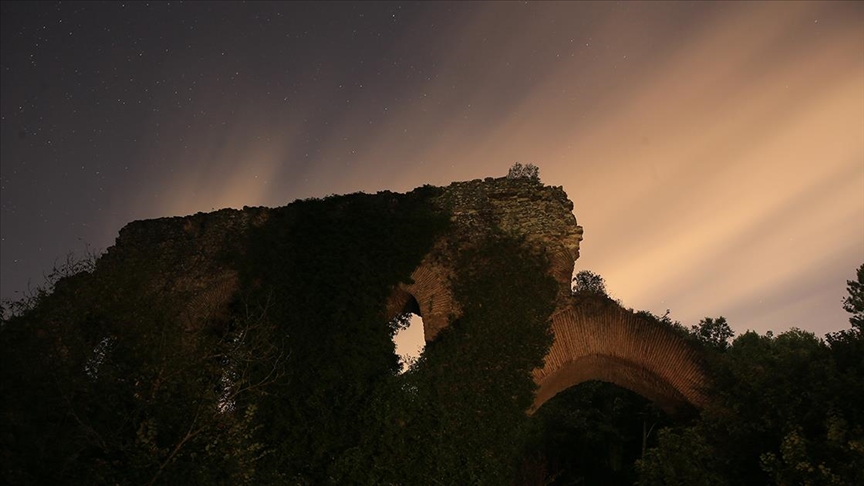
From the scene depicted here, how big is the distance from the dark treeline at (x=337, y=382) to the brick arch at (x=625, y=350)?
15.8 inches

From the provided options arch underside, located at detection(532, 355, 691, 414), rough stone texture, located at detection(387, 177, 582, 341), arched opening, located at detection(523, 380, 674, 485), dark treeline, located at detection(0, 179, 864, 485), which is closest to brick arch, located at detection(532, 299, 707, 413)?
arch underside, located at detection(532, 355, 691, 414)

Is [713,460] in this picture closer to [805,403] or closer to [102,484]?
[805,403]

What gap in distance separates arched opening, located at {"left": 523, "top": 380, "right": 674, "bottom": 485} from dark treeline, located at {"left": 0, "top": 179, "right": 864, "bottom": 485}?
9011 millimetres

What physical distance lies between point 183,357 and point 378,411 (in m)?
3.47

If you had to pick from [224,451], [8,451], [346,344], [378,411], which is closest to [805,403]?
[378,411]

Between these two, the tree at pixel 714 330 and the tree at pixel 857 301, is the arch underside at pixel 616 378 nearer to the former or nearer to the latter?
the tree at pixel 857 301

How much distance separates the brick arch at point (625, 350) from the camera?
1181 cm

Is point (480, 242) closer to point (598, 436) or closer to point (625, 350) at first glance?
point (625, 350)

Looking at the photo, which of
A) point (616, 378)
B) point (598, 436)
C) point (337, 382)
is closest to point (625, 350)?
point (616, 378)

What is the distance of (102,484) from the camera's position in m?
7.83

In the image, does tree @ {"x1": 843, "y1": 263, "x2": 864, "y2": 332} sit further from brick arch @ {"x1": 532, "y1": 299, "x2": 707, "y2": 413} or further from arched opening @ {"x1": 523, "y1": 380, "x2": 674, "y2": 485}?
arched opening @ {"x1": 523, "y1": 380, "x2": 674, "y2": 485}

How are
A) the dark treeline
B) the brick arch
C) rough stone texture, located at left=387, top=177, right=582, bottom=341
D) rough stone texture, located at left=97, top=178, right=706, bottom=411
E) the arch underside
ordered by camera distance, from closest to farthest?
the dark treeline → the brick arch → rough stone texture, located at left=97, top=178, right=706, bottom=411 → the arch underside → rough stone texture, located at left=387, top=177, right=582, bottom=341

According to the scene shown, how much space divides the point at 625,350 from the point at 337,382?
564 cm

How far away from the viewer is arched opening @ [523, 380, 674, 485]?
21797 millimetres
